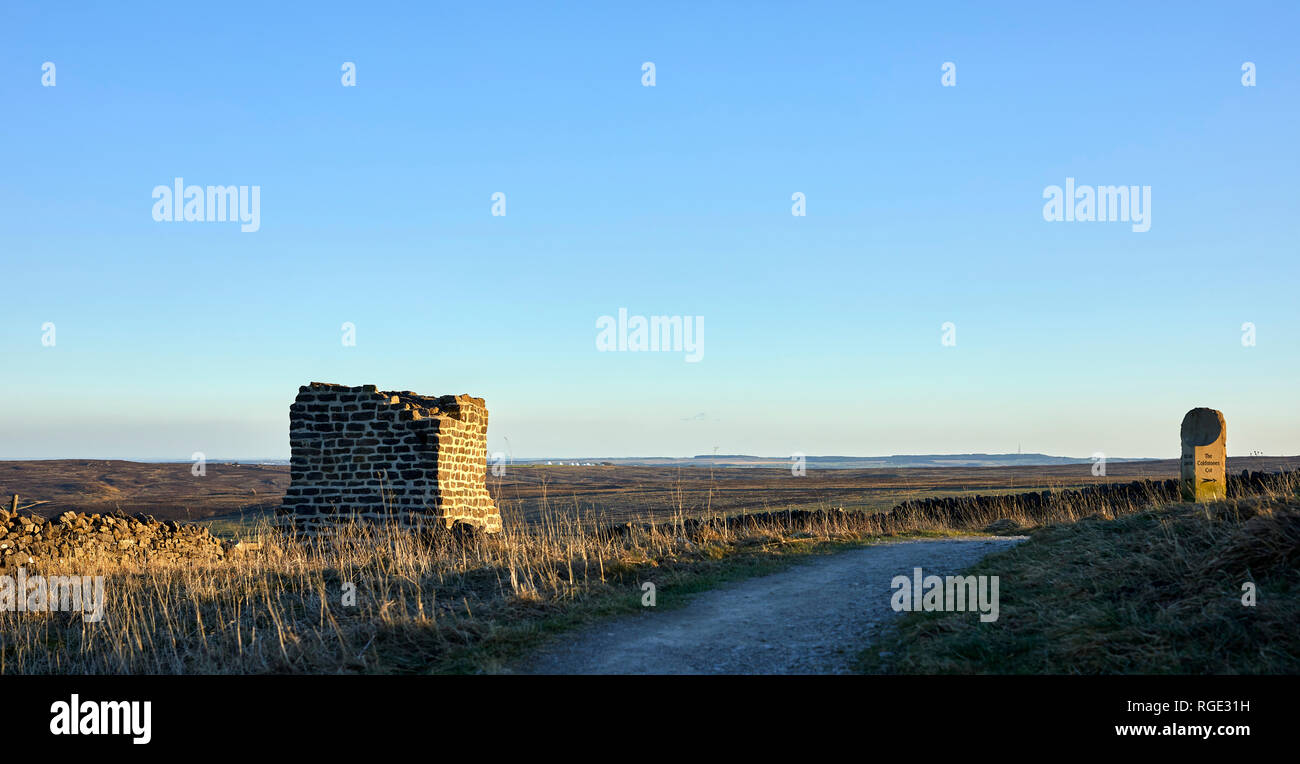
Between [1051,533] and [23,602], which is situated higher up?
[1051,533]

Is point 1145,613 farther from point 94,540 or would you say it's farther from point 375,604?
point 94,540

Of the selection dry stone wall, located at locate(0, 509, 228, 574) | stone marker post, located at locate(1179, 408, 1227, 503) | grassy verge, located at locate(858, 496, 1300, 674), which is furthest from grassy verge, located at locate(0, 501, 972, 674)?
stone marker post, located at locate(1179, 408, 1227, 503)

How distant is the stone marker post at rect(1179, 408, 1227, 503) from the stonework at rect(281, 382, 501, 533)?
528 inches

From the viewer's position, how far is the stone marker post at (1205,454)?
14.5 metres

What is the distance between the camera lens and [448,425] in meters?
17.5

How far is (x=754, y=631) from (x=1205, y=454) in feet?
35.4

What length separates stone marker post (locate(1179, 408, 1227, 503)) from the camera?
47.4ft

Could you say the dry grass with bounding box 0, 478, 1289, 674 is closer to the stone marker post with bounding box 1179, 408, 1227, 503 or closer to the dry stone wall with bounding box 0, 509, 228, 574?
the dry stone wall with bounding box 0, 509, 228, 574

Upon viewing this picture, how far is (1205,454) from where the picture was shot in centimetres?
1463

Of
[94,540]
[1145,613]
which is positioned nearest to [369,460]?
[94,540]

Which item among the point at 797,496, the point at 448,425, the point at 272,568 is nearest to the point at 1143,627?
the point at 272,568

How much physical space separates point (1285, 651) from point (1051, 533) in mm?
6271
